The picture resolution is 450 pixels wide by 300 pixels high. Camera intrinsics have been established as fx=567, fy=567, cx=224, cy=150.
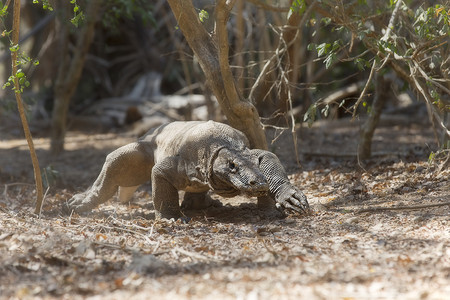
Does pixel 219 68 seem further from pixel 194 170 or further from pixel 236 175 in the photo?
pixel 236 175

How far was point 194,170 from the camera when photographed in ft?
18.2

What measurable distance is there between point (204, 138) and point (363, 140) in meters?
3.24

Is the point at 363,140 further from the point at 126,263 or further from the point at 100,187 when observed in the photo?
the point at 126,263

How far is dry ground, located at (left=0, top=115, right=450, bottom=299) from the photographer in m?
3.27

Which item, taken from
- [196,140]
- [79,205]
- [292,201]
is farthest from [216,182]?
[79,205]

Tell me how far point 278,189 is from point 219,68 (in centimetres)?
153

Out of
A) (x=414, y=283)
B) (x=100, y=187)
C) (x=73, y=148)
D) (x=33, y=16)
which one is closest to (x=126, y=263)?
(x=414, y=283)

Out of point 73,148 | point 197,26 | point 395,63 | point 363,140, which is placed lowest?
→ point 73,148

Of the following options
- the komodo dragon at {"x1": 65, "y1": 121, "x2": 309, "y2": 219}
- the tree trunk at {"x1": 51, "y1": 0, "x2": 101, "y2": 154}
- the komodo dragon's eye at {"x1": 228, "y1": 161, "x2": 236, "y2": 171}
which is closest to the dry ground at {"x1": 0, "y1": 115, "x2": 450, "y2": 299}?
the komodo dragon at {"x1": 65, "y1": 121, "x2": 309, "y2": 219}

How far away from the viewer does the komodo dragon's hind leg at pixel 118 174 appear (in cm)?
627

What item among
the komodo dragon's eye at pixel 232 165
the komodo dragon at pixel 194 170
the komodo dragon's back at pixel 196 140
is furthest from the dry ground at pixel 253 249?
the komodo dragon's back at pixel 196 140

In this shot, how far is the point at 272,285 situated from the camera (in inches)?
130

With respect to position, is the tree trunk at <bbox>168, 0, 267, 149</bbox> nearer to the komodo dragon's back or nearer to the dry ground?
the komodo dragon's back

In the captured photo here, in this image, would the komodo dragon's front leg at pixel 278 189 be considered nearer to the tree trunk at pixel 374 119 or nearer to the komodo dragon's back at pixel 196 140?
the komodo dragon's back at pixel 196 140
